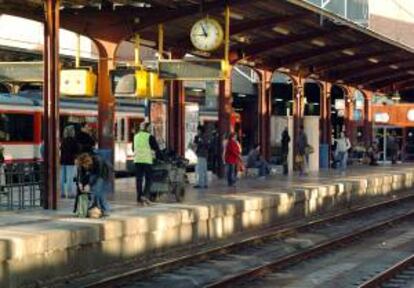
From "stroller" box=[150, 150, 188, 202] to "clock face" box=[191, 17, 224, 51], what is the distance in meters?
2.41

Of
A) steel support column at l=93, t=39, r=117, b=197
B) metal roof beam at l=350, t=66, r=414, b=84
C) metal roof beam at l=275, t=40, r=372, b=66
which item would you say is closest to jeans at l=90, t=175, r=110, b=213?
steel support column at l=93, t=39, r=117, b=197

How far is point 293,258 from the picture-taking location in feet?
46.9

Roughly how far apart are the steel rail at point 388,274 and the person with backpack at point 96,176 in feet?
14.7

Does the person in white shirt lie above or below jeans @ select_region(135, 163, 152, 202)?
above

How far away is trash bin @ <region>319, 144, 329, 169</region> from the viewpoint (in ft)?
111

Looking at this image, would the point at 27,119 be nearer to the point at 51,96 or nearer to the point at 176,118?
the point at 176,118

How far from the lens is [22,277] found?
10969 millimetres

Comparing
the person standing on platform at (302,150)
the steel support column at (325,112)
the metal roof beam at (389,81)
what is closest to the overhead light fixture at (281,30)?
the person standing on platform at (302,150)

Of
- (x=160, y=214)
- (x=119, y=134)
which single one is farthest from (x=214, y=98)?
(x=160, y=214)

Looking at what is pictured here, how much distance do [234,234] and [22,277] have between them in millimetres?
7216

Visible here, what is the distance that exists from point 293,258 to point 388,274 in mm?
2123

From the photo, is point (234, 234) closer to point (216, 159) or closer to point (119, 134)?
point (216, 159)

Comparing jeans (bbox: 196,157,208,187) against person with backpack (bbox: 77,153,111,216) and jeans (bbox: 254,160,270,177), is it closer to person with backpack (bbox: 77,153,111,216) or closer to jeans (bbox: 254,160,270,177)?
jeans (bbox: 254,160,270,177)

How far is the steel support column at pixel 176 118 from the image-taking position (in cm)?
2211
